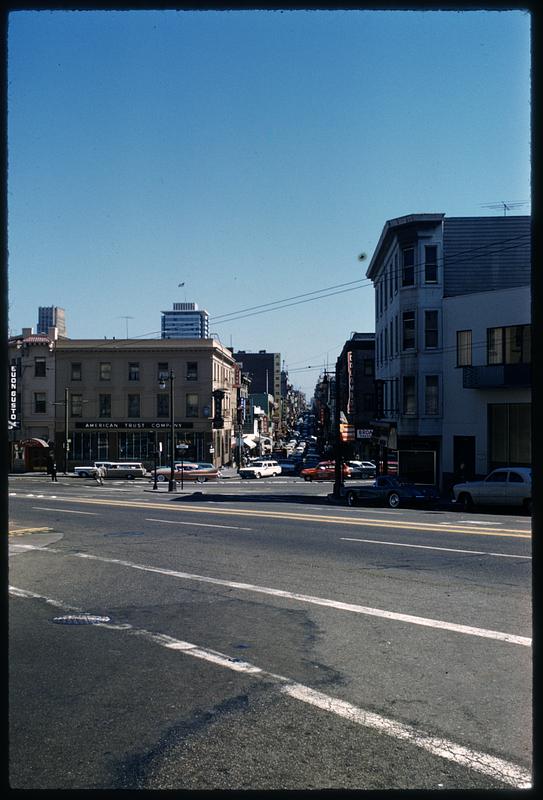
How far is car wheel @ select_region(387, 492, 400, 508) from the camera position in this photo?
33344 mm

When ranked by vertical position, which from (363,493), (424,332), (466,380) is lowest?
(363,493)

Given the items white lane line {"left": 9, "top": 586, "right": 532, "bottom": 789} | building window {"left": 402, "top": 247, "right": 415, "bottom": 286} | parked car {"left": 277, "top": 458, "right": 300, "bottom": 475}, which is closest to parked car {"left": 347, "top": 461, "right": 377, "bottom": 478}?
parked car {"left": 277, "top": 458, "right": 300, "bottom": 475}

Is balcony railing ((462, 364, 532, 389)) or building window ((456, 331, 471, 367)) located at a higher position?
building window ((456, 331, 471, 367))

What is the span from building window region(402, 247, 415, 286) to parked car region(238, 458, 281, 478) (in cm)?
3140

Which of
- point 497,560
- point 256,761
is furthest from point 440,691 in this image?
point 497,560

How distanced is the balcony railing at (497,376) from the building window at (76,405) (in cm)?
4603

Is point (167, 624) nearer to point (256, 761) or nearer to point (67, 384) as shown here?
point (256, 761)

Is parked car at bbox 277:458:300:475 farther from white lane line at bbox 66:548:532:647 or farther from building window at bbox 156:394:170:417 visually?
white lane line at bbox 66:548:532:647

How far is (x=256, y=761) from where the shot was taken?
6262 mm

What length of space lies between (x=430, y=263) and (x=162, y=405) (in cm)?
3872

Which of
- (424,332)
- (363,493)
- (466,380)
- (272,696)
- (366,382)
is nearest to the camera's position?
(272,696)

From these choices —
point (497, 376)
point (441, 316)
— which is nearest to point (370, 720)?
point (497, 376)

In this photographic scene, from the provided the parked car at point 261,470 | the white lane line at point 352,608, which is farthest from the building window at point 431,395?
the parked car at point 261,470

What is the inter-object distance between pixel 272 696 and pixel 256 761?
166 centimetres
